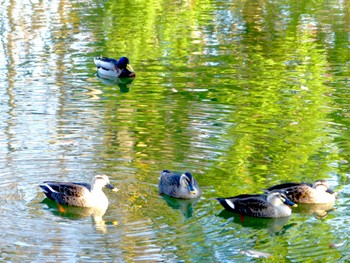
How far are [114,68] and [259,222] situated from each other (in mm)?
8980

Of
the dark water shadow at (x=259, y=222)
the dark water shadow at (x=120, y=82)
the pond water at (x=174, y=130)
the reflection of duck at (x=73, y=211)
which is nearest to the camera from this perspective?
the pond water at (x=174, y=130)

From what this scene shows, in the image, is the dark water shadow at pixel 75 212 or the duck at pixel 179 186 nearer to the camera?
the dark water shadow at pixel 75 212

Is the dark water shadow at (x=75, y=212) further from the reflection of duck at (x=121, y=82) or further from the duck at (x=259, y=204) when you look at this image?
the reflection of duck at (x=121, y=82)

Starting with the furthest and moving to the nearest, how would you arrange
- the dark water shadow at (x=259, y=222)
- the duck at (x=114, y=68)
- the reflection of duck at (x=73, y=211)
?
the duck at (x=114, y=68), the reflection of duck at (x=73, y=211), the dark water shadow at (x=259, y=222)

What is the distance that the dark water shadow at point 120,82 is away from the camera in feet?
61.0

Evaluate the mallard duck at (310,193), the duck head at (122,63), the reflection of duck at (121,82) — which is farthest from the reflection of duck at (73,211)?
the duck head at (122,63)

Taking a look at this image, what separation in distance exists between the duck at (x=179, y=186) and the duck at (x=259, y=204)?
51cm

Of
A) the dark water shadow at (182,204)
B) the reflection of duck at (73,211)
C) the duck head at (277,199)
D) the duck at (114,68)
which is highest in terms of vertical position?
the duck head at (277,199)

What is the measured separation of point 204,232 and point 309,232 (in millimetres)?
1219

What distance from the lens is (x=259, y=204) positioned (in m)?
11.1

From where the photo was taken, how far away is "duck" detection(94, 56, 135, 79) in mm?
19281

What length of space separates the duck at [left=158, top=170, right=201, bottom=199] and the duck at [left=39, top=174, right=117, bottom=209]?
701mm

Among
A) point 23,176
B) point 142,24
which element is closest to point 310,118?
point 23,176

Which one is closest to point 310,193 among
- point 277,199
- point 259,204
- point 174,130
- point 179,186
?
point 277,199
